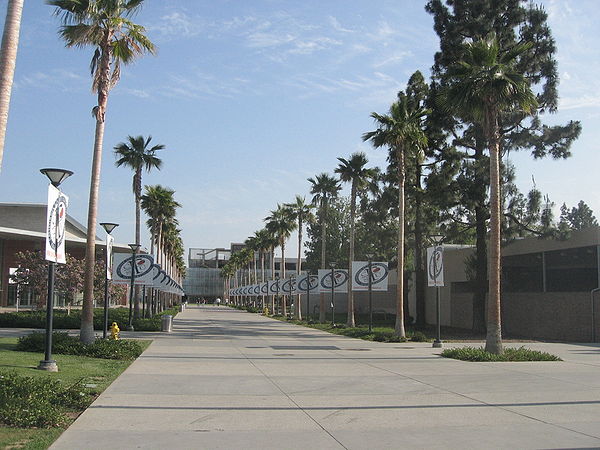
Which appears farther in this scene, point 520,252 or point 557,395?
point 520,252

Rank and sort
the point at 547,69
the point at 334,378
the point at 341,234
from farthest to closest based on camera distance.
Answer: the point at 341,234
the point at 547,69
the point at 334,378

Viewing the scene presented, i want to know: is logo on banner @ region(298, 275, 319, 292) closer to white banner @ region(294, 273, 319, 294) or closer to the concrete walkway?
white banner @ region(294, 273, 319, 294)

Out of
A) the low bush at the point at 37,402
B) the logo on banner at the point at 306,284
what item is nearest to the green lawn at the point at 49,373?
the low bush at the point at 37,402

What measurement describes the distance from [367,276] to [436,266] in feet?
31.6

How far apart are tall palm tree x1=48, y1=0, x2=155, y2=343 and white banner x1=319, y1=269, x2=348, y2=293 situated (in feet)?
72.4

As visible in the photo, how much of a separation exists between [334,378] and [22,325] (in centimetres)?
2241

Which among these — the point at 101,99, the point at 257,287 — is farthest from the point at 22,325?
the point at 257,287

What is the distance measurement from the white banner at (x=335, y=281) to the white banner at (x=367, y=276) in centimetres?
515

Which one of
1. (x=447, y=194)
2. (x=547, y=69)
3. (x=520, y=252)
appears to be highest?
(x=547, y=69)

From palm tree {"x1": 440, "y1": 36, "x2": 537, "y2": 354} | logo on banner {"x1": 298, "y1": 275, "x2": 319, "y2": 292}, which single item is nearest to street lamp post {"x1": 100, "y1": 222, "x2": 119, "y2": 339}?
palm tree {"x1": 440, "y1": 36, "x2": 537, "y2": 354}

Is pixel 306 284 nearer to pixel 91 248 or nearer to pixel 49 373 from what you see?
pixel 91 248

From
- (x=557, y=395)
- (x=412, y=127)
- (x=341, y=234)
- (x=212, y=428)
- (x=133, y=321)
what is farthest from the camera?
(x=341, y=234)

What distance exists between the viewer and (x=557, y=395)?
12.1 m

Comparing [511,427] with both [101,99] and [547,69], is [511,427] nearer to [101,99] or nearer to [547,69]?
[101,99]
